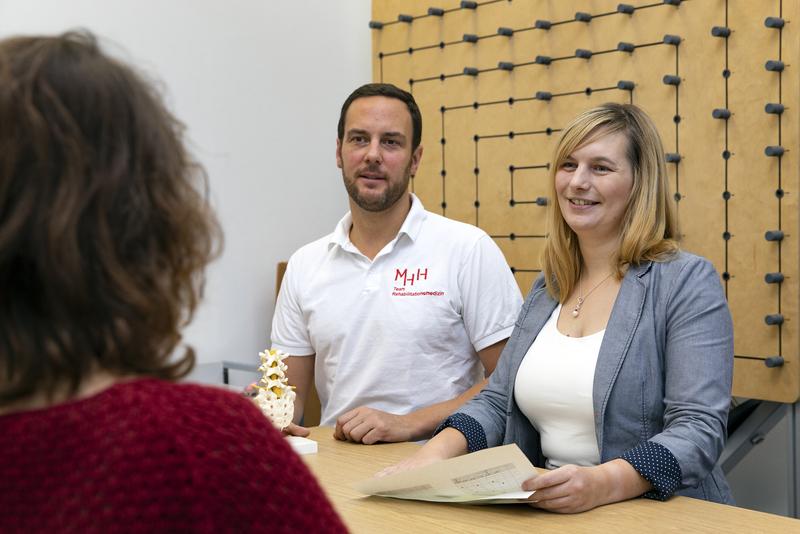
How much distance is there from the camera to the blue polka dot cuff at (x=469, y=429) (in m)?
1.99

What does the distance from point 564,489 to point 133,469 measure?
1014 mm

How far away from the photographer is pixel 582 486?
1.56 meters

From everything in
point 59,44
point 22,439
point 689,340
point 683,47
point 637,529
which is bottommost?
point 637,529

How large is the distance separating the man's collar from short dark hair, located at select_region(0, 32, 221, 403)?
1.94m

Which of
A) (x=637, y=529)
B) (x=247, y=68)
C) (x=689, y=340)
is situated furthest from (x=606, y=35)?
(x=637, y=529)

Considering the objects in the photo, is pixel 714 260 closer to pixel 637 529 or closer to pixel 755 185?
pixel 755 185

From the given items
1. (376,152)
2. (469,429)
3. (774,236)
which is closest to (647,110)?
(774,236)

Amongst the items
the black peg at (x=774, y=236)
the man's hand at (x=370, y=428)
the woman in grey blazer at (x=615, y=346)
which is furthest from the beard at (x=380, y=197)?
the black peg at (x=774, y=236)

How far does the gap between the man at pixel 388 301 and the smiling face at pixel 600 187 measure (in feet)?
1.79

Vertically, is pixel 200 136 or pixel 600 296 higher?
pixel 200 136

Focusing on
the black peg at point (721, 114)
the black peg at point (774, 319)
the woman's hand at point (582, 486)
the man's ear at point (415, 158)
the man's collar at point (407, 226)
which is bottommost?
the woman's hand at point (582, 486)

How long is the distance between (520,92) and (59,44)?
308cm

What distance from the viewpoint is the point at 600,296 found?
2068 mm

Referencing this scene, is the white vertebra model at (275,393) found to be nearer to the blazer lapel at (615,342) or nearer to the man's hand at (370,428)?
the man's hand at (370,428)
